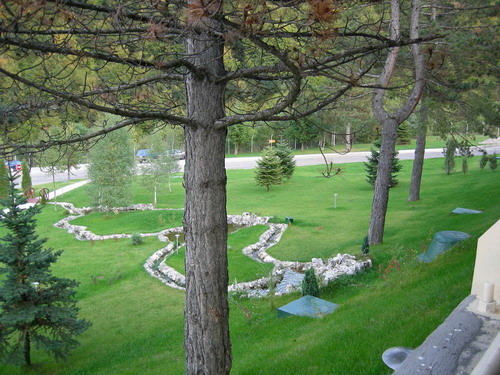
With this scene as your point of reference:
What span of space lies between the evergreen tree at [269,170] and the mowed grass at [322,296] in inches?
160

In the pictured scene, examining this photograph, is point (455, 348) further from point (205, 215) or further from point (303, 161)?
point (303, 161)

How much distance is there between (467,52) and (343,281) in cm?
710

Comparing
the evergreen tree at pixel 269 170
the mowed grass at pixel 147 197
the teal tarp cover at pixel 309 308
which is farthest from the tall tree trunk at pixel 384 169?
the evergreen tree at pixel 269 170

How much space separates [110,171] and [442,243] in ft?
59.3

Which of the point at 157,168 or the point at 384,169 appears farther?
the point at 157,168

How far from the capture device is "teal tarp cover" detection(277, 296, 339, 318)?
29.3 feet

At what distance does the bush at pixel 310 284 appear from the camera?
10.3 meters

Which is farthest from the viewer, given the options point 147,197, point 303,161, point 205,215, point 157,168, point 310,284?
point 303,161

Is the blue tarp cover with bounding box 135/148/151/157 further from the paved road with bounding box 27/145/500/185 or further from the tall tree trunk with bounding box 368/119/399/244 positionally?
the tall tree trunk with bounding box 368/119/399/244

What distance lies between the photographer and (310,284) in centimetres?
1034

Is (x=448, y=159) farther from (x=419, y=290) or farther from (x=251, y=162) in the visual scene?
(x=419, y=290)

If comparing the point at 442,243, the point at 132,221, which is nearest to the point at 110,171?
the point at 132,221

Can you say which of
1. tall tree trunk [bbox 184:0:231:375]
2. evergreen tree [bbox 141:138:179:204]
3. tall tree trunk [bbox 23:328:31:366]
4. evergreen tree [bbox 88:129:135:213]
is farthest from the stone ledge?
evergreen tree [bbox 141:138:179:204]

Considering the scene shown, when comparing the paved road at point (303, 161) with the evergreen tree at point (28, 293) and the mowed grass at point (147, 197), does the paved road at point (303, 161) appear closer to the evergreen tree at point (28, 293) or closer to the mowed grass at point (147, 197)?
the mowed grass at point (147, 197)
